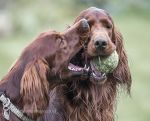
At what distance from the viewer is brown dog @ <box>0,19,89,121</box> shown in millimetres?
9836

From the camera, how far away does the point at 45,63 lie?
9.96m

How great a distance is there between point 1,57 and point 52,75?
11023 millimetres

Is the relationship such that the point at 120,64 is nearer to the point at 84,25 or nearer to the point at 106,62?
the point at 106,62

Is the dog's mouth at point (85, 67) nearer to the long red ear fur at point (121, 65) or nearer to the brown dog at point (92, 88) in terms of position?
the brown dog at point (92, 88)

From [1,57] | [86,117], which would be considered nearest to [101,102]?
[86,117]

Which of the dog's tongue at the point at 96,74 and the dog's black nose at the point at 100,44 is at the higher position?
the dog's black nose at the point at 100,44

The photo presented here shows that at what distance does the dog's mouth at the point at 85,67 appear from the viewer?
10.0 metres

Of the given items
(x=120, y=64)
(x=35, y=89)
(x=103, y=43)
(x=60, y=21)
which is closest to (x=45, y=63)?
(x=35, y=89)

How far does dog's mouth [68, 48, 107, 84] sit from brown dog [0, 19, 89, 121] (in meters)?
0.03

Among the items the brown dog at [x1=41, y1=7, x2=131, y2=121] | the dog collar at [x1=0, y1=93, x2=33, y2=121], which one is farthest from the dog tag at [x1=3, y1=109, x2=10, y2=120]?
the brown dog at [x1=41, y1=7, x2=131, y2=121]

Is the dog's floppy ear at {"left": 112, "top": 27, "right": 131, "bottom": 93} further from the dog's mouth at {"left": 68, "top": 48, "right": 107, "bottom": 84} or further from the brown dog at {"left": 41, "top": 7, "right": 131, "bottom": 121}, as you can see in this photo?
the dog's mouth at {"left": 68, "top": 48, "right": 107, "bottom": 84}

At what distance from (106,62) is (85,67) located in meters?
0.23

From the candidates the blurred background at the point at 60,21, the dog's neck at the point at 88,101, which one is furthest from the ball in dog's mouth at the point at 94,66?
the blurred background at the point at 60,21

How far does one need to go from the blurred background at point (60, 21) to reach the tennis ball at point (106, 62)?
979 cm
